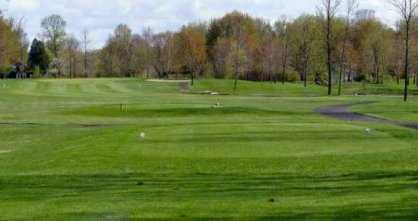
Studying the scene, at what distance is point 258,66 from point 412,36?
26.0m

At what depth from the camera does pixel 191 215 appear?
37.0 ft

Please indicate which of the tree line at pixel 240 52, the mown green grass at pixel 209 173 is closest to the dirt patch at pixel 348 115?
the mown green grass at pixel 209 173

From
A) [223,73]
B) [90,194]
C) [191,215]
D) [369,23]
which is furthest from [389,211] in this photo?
[369,23]

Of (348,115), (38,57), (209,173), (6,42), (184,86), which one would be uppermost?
(6,42)

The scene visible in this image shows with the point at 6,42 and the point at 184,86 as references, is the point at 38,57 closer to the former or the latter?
the point at 6,42

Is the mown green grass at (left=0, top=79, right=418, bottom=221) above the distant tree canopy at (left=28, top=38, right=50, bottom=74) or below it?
below

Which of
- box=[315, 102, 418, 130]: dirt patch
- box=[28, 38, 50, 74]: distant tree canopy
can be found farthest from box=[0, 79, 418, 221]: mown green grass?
box=[28, 38, 50, 74]: distant tree canopy

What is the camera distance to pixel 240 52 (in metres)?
111

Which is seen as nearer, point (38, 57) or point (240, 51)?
point (240, 51)

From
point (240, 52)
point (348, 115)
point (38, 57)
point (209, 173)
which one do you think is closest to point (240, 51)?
point (240, 52)

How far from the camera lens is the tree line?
114 m

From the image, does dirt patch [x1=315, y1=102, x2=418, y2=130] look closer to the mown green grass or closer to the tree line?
the mown green grass

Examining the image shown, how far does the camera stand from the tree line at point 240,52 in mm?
114250

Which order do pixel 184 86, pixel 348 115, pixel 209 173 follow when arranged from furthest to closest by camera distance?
pixel 184 86
pixel 348 115
pixel 209 173
